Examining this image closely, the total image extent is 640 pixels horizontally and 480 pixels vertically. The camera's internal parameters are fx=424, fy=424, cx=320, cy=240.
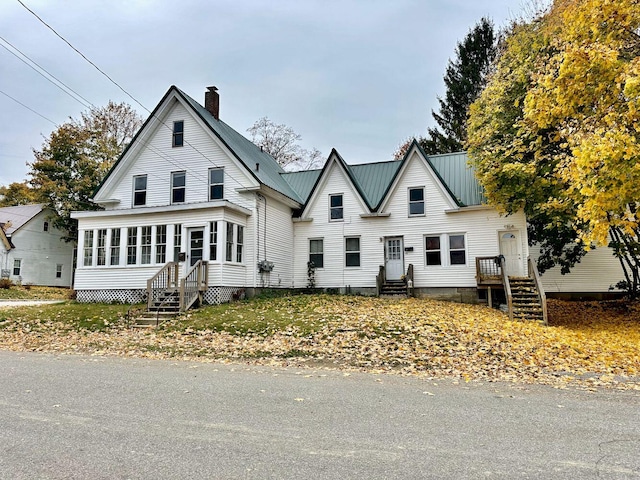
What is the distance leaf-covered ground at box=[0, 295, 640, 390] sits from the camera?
26.7 ft

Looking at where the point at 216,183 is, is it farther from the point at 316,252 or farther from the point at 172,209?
the point at 316,252

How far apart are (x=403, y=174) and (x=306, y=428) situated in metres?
17.0

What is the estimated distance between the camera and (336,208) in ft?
69.9

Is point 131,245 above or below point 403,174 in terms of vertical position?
below

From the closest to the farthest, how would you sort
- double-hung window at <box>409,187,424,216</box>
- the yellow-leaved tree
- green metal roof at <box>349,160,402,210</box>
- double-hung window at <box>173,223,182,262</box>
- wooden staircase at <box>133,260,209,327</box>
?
the yellow-leaved tree < wooden staircase at <box>133,260,209,327</box> < double-hung window at <box>173,223,182,262</box> < double-hung window at <box>409,187,424,216</box> < green metal roof at <box>349,160,402,210</box>

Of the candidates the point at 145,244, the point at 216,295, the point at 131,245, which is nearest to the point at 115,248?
the point at 131,245

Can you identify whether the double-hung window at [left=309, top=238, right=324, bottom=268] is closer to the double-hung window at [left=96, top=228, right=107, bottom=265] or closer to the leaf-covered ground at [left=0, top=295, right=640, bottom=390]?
the leaf-covered ground at [left=0, top=295, right=640, bottom=390]

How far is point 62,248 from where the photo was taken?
37.7 m

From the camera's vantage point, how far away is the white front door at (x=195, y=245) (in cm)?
1741

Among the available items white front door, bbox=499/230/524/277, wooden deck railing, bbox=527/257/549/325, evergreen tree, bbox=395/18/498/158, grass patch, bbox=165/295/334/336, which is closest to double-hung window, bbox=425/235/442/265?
white front door, bbox=499/230/524/277

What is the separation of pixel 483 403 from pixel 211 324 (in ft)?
28.4

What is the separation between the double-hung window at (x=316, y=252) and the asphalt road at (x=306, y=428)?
14.0 meters

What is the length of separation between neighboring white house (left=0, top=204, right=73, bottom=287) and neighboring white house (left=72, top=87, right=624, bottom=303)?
18.4m

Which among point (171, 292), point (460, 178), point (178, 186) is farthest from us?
point (460, 178)
